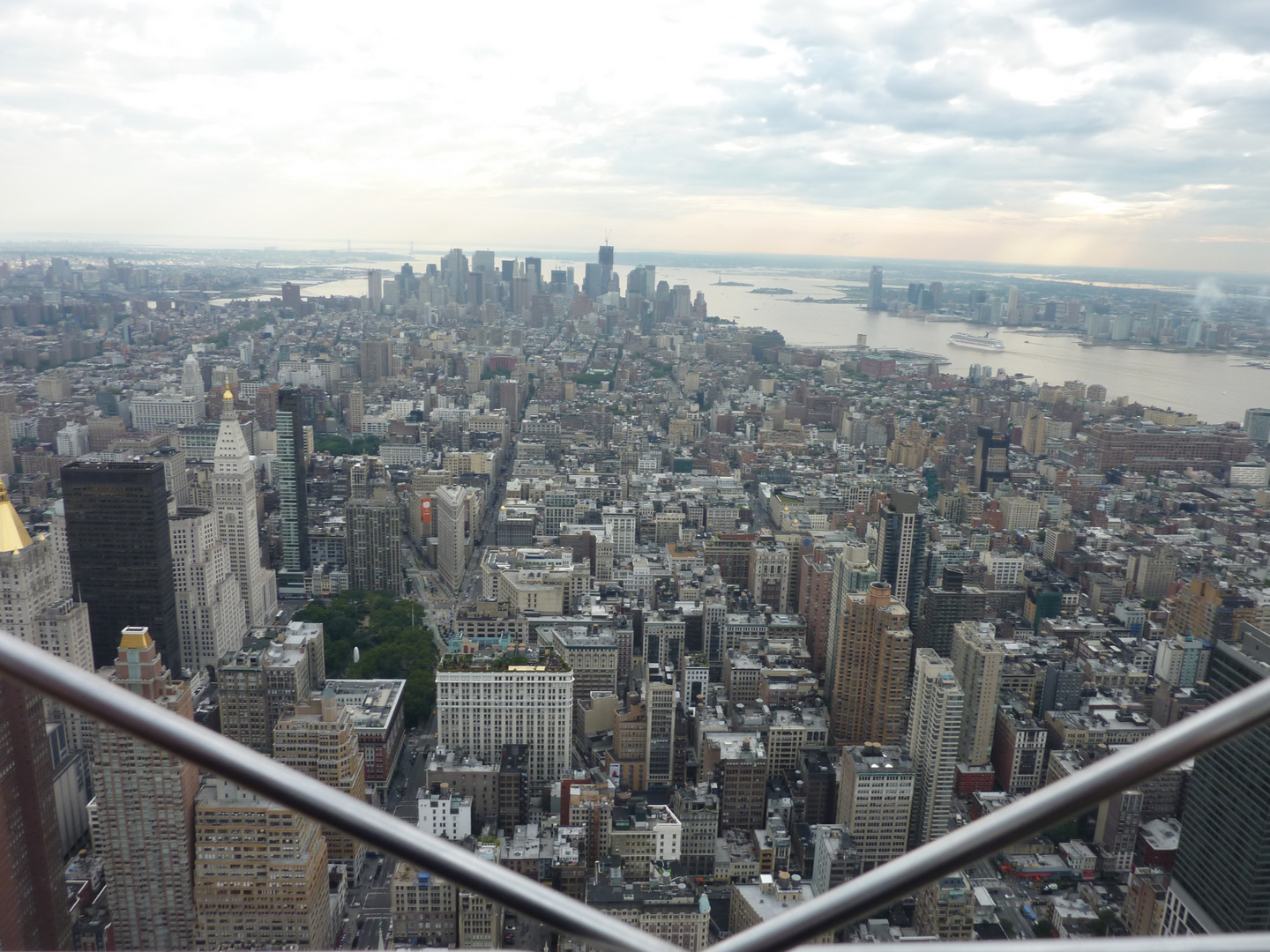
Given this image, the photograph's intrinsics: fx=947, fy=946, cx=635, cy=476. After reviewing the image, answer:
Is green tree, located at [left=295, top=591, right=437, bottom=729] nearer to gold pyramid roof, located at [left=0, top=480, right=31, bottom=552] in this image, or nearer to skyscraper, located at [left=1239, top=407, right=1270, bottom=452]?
gold pyramid roof, located at [left=0, top=480, right=31, bottom=552]

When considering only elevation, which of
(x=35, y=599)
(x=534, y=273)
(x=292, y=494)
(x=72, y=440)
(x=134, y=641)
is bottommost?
(x=292, y=494)

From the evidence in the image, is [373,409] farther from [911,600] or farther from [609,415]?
[911,600]

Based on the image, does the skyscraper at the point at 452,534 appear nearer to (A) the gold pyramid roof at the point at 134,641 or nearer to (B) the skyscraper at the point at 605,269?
(A) the gold pyramid roof at the point at 134,641

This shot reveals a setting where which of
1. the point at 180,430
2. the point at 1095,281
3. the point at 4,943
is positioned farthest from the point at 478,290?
the point at 4,943

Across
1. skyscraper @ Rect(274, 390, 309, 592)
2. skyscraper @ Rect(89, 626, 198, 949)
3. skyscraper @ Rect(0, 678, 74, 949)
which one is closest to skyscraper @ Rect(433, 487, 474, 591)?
skyscraper @ Rect(274, 390, 309, 592)

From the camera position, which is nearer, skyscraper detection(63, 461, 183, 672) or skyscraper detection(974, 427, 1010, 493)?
skyscraper detection(63, 461, 183, 672)

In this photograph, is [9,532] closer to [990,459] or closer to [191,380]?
[191,380]

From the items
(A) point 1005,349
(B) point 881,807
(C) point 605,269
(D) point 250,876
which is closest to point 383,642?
(D) point 250,876
